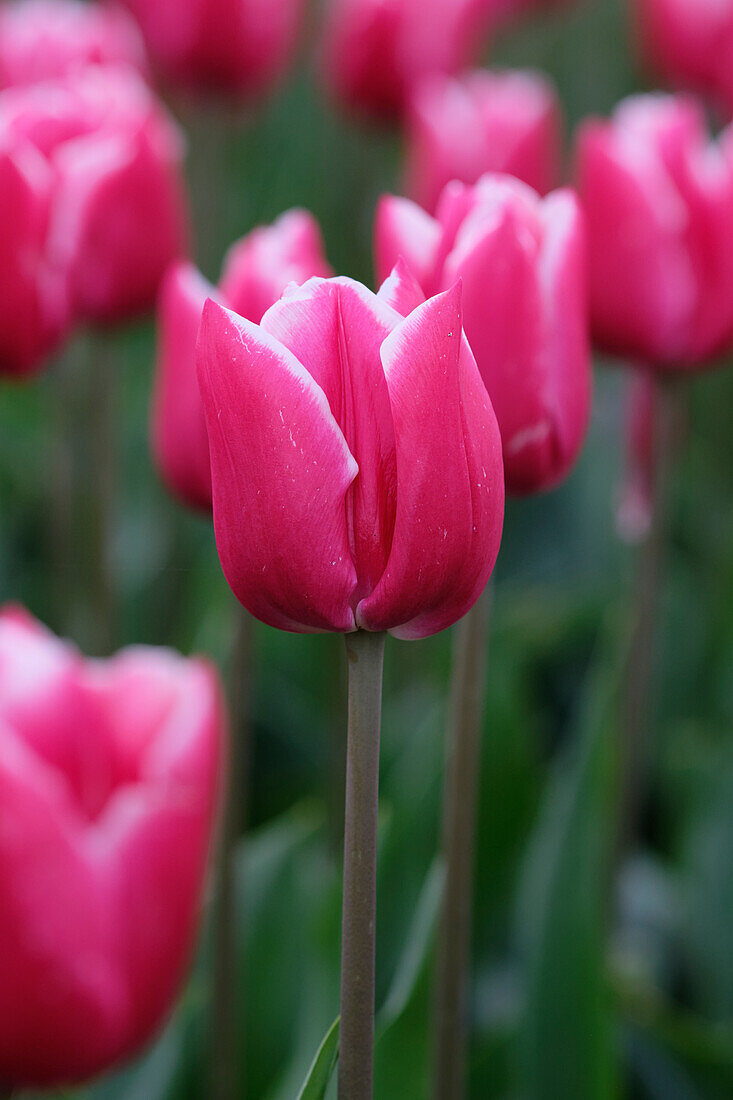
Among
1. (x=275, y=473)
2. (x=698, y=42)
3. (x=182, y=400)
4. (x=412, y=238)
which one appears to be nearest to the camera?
(x=275, y=473)

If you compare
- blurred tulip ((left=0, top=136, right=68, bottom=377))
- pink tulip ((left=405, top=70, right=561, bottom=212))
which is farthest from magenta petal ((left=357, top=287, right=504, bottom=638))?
pink tulip ((left=405, top=70, right=561, bottom=212))

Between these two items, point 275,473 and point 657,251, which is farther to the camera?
point 657,251

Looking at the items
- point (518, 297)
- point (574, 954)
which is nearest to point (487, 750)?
point (574, 954)

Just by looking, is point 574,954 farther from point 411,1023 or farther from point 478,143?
point 478,143

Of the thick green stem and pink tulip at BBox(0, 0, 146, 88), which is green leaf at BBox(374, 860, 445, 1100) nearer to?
the thick green stem

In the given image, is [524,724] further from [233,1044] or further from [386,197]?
[386,197]
